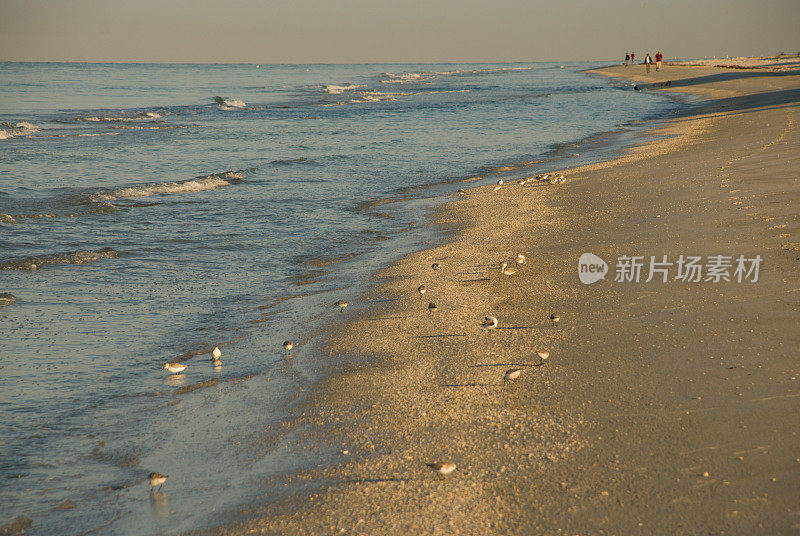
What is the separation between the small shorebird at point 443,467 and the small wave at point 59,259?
6842 mm

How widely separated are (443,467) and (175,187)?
12.5 m

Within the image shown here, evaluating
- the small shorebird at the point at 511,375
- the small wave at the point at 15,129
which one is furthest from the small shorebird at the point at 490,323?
the small wave at the point at 15,129

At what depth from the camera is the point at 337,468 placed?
11.7 feet

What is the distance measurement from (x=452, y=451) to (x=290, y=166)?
49.5ft

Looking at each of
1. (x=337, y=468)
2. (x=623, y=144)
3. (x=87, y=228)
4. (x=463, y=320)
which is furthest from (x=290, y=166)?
(x=337, y=468)

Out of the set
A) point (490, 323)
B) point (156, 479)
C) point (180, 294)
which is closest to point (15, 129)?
point (180, 294)

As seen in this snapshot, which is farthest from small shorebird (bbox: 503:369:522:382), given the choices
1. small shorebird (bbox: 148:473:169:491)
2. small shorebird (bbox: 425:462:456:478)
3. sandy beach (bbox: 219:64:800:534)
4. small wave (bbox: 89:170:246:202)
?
small wave (bbox: 89:170:246:202)

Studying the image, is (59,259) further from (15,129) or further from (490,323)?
(15,129)

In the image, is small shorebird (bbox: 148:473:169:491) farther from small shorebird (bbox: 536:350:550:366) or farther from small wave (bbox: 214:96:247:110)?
small wave (bbox: 214:96:247:110)

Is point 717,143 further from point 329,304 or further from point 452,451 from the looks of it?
point 452,451

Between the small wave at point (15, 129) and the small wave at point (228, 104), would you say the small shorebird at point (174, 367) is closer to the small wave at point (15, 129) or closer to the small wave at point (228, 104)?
the small wave at point (15, 129)

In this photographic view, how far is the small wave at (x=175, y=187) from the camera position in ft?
43.9

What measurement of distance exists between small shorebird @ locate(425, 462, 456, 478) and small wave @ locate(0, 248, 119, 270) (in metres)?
6.84

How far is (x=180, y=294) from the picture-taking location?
7.21 meters
